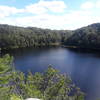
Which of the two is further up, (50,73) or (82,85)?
(50,73)

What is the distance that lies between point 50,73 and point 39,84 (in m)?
1.12

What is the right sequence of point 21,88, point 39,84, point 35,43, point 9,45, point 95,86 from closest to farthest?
point 21,88, point 39,84, point 95,86, point 9,45, point 35,43

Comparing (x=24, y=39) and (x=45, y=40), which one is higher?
(x=24, y=39)

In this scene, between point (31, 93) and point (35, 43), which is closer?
point (31, 93)

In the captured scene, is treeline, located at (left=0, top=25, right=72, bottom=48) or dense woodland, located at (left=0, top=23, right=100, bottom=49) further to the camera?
treeline, located at (left=0, top=25, right=72, bottom=48)

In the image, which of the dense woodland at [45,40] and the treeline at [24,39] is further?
the treeline at [24,39]

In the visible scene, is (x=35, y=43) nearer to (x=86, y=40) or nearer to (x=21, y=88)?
(x=86, y=40)

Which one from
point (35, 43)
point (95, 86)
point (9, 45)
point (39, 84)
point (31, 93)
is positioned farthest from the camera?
point (35, 43)

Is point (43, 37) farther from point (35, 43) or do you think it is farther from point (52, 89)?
point (52, 89)

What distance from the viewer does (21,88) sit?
12.7 metres

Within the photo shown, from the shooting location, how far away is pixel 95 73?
41.0 meters

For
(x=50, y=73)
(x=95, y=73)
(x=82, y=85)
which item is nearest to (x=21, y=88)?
(x=50, y=73)

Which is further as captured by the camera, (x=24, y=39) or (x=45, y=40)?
(x=45, y=40)

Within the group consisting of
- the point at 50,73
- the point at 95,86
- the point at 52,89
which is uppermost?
the point at 50,73
